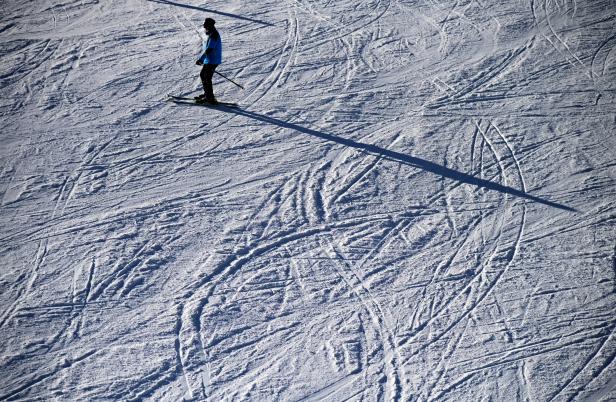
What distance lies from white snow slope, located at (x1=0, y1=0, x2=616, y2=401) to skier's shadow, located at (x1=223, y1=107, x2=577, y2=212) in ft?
0.14

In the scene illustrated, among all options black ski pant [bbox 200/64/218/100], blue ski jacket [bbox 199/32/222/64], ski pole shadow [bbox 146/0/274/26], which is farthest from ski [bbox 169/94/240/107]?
ski pole shadow [bbox 146/0/274/26]

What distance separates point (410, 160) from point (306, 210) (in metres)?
1.90

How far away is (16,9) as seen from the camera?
12.3m

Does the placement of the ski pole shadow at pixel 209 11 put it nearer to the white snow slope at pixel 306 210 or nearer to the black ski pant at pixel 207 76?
the white snow slope at pixel 306 210

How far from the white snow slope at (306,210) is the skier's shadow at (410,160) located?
1.7 inches

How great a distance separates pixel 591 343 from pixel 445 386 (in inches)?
68.2

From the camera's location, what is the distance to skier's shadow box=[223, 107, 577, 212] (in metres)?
8.45

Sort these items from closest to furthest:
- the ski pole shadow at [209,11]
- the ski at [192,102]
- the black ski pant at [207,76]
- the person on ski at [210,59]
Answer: the person on ski at [210,59] < the black ski pant at [207,76] < the ski at [192,102] < the ski pole shadow at [209,11]

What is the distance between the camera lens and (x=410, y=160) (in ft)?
29.3

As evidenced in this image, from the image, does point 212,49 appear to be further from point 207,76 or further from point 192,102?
point 192,102

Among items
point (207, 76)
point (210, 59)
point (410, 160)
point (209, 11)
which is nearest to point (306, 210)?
point (410, 160)

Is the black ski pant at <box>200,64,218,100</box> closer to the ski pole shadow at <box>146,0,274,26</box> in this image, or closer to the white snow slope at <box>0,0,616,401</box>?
the white snow slope at <box>0,0,616,401</box>

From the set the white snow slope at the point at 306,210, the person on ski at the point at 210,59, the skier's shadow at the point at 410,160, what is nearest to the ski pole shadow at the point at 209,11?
the white snow slope at the point at 306,210

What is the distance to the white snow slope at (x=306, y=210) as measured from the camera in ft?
20.2
